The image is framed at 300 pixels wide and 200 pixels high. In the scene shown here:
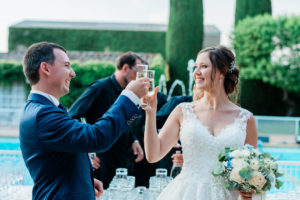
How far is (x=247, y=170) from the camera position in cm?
203

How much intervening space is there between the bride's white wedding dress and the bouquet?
265 millimetres

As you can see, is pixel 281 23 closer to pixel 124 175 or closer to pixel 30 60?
pixel 124 175

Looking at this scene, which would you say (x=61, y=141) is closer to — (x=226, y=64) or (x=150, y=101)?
(x=150, y=101)

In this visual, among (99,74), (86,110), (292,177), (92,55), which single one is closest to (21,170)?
(86,110)

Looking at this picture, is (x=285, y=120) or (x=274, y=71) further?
(x=274, y=71)

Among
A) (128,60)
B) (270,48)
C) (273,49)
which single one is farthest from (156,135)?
(273,49)

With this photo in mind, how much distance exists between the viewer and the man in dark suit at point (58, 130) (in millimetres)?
1589

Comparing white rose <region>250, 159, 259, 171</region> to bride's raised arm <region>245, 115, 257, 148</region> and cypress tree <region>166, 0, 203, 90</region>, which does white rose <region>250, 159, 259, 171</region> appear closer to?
bride's raised arm <region>245, 115, 257, 148</region>

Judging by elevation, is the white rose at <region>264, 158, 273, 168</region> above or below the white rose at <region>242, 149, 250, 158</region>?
below

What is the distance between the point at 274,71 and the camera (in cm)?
1797

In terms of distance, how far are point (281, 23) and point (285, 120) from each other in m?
6.16

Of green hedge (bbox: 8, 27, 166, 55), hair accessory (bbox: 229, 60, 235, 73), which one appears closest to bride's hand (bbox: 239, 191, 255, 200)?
hair accessory (bbox: 229, 60, 235, 73)

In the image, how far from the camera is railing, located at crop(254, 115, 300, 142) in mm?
13672

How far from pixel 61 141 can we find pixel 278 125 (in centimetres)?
1357
